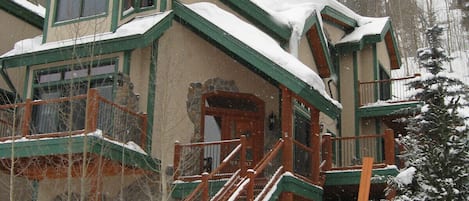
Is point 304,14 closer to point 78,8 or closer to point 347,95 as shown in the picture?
point 347,95

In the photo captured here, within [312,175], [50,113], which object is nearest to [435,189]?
[312,175]

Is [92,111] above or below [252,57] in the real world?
below

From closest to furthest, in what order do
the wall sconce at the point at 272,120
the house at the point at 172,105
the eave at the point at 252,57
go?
1. the house at the point at 172,105
2. the eave at the point at 252,57
3. the wall sconce at the point at 272,120

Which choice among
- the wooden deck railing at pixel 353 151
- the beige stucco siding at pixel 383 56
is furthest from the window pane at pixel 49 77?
the beige stucco siding at pixel 383 56

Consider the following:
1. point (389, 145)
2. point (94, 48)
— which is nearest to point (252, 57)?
point (94, 48)

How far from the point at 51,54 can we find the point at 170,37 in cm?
286

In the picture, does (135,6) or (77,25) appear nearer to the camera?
(77,25)

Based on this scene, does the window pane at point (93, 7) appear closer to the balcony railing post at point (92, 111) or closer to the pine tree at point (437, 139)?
the balcony railing post at point (92, 111)

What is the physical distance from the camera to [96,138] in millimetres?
12672

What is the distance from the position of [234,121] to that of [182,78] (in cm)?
208

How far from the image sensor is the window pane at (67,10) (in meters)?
16.3

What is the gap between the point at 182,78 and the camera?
15.5 m

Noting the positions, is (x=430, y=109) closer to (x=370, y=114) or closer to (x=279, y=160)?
(x=279, y=160)

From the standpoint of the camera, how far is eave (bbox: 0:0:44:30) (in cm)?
1940
